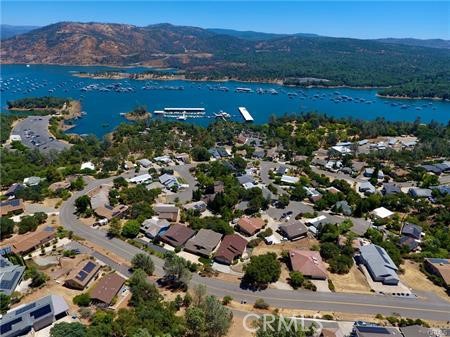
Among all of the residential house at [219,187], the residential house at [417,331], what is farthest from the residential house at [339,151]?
the residential house at [417,331]

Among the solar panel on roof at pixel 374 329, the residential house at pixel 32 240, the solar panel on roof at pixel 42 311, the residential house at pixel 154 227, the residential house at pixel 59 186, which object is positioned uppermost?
the solar panel on roof at pixel 42 311

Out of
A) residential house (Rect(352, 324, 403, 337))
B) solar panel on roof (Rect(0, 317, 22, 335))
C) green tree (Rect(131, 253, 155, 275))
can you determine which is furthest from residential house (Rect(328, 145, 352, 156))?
solar panel on roof (Rect(0, 317, 22, 335))

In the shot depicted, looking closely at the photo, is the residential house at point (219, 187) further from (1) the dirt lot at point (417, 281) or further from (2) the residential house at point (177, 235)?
(1) the dirt lot at point (417, 281)

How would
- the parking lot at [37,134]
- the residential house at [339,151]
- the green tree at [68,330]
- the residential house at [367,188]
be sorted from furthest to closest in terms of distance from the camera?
the parking lot at [37,134], the residential house at [339,151], the residential house at [367,188], the green tree at [68,330]

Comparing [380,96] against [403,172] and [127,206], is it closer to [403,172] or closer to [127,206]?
[403,172]

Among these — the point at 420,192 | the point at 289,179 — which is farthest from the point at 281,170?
the point at 420,192

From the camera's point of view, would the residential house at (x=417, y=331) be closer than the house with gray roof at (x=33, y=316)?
No
